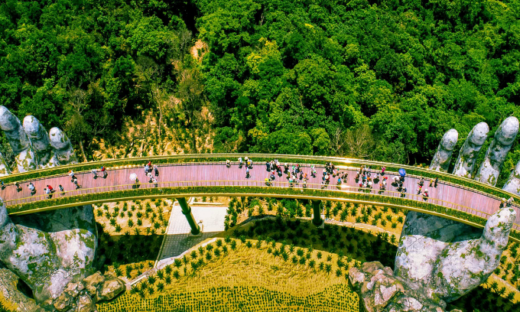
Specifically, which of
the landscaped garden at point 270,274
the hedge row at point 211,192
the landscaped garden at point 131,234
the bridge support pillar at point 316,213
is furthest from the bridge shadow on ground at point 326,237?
the landscaped garden at point 131,234

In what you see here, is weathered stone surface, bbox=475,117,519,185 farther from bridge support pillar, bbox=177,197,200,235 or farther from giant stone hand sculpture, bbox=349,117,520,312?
bridge support pillar, bbox=177,197,200,235

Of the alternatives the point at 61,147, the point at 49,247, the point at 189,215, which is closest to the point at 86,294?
the point at 49,247

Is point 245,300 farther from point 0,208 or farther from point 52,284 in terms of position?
point 0,208

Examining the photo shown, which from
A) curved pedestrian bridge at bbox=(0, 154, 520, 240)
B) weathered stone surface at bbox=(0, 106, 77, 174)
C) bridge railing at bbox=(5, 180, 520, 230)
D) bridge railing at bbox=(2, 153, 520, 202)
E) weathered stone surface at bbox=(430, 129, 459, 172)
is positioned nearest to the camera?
curved pedestrian bridge at bbox=(0, 154, 520, 240)

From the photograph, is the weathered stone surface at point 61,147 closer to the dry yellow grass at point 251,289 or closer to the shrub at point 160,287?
the dry yellow grass at point 251,289

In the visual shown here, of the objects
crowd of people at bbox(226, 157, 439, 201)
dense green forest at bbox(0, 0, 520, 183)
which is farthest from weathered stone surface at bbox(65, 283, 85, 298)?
dense green forest at bbox(0, 0, 520, 183)
